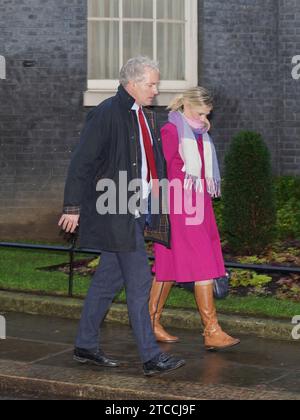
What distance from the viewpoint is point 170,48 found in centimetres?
1502

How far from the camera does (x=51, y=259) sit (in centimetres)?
1238

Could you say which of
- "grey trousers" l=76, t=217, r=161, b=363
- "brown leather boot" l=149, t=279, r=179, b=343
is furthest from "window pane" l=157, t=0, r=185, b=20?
"grey trousers" l=76, t=217, r=161, b=363

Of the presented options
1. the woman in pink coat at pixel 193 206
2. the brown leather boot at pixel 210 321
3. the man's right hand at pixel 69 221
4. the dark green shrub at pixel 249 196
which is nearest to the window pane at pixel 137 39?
the dark green shrub at pixel 249 196

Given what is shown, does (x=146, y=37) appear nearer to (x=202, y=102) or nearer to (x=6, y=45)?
(x=6, y=45)

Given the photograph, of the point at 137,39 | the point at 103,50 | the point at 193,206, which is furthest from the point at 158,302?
the point at 137,39

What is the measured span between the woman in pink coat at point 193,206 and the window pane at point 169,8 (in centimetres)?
674

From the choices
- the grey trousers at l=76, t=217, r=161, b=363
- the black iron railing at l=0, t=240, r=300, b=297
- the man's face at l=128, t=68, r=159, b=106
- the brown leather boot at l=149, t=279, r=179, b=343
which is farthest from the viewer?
the black iron railing at l=0, t=240, r=300, b=297

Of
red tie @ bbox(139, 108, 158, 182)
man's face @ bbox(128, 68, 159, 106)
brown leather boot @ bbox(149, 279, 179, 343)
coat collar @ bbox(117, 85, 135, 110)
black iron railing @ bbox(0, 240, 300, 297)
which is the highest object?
man's face @ bbox(128, 68, 159, 106)

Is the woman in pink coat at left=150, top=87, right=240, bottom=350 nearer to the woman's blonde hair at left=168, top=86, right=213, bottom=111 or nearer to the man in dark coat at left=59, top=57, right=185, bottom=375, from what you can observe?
the woman's blonde hair at left=168, top=86, right=213, bottom=111

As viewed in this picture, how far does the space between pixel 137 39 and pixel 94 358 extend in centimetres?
774

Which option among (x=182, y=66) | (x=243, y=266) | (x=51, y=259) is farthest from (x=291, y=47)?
(x=243, y=266)

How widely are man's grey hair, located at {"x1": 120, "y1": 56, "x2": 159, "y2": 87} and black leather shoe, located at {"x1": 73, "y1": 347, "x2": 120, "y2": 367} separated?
182 cm

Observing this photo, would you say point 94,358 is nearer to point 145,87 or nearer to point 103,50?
point 145,87

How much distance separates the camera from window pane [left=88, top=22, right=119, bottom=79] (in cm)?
1476
